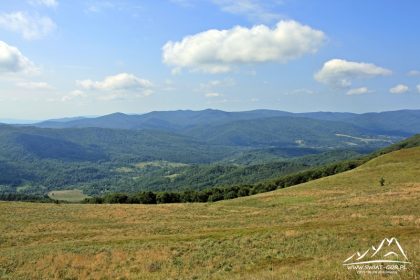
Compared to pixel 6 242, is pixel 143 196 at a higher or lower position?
lower

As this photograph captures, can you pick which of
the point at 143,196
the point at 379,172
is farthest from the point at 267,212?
the point at 143,196

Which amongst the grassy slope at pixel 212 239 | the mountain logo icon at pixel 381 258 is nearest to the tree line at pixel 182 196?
the grassy slope at pixel 212 239

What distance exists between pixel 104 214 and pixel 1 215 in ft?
51.7

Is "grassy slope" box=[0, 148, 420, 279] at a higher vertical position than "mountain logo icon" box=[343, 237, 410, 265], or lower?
lower

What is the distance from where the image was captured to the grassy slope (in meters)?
23.3

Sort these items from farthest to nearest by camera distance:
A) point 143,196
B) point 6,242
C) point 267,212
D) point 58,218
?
1. point 143,196
2. point 58,218
3. point 267,212
4. point 6,242

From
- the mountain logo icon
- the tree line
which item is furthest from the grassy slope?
the tree line

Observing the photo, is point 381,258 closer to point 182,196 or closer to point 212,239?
point 212,239

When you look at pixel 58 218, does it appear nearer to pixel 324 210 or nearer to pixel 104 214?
pixel 104 214

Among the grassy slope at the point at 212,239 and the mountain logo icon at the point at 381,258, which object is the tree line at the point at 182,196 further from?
the mountain logo icon at the point at 381,258

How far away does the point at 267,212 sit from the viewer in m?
51.2

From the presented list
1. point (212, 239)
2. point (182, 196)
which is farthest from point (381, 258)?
point (182, 196)

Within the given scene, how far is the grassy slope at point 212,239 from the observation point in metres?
23.3

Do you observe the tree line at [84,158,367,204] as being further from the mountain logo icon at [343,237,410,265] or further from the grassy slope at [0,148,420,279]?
the mountain logo icon at [343,237,410,265]
